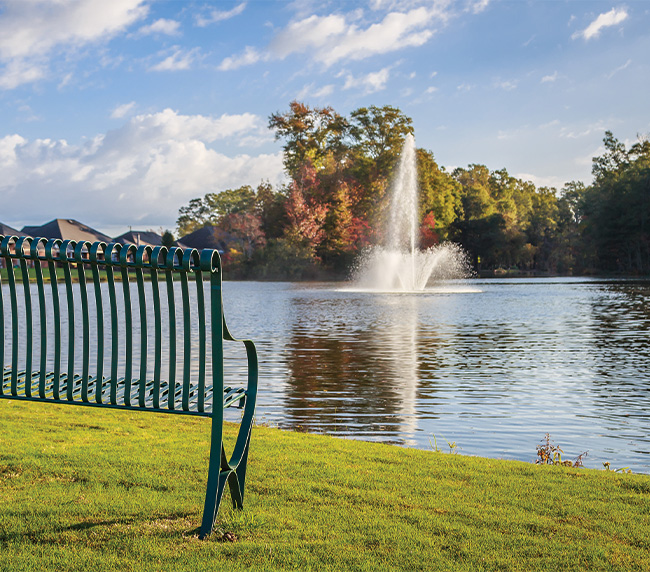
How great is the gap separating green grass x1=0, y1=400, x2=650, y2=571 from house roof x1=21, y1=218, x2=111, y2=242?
77.6 metres

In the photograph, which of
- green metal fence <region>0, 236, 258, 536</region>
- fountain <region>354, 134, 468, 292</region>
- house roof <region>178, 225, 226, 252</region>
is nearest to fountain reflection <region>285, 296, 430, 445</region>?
green metal fence <region>0, 236, 258, 536</region>

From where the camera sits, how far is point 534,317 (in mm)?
24250

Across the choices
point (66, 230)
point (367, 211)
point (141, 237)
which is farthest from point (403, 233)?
point (141, 237)

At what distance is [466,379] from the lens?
1209 cm

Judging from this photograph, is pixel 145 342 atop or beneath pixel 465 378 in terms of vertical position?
atop

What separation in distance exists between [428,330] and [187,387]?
53.6 ft

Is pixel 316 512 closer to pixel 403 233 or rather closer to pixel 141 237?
pixel 403 233

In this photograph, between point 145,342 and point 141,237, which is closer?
point 145,342

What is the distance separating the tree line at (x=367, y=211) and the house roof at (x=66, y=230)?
63.5ft

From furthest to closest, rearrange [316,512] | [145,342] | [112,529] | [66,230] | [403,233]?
1. [66,230]
2. [403,233]
3. [145,342]
4. [316,512]
5. [112,529]

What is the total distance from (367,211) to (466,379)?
56123mm

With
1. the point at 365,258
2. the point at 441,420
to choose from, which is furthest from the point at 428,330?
the point at 365,258

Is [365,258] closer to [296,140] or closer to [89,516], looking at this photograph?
[296,140]

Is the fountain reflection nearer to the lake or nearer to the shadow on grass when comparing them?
the lake
